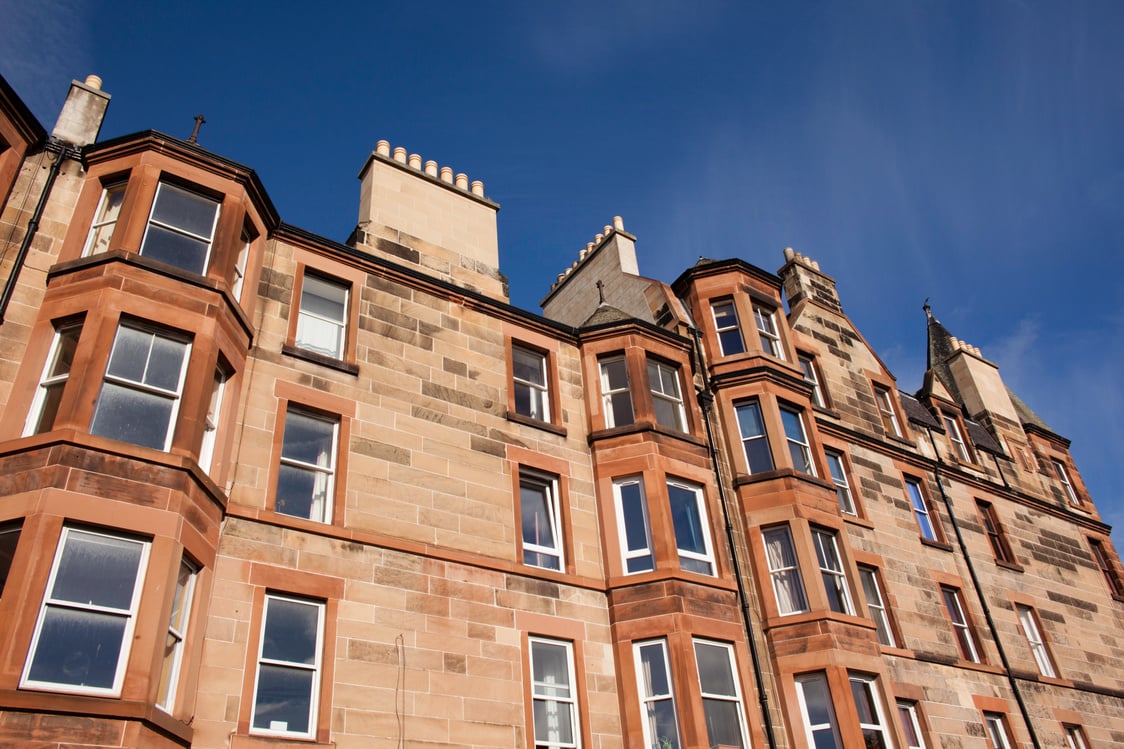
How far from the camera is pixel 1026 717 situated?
2278 centimetres

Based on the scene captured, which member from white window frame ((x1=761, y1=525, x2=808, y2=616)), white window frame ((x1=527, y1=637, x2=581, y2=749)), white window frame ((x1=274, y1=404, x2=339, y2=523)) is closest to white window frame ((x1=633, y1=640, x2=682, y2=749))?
white window frame ((x1=527, y1=637, x2=581, y2=749))

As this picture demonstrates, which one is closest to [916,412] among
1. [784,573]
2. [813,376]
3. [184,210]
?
[813,376]

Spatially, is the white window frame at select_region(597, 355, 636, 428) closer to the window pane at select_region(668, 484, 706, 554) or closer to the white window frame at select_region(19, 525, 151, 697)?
the window pane at select_region(668, 484, 706, 554)

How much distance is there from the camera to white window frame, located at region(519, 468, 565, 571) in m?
17.0

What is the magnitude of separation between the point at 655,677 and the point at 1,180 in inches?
551

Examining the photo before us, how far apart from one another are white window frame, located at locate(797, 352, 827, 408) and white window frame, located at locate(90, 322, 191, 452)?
Answer: 17.2 metres

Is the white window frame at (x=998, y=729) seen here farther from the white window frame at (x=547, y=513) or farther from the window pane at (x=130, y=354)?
the window pane at (x=130, y=354)

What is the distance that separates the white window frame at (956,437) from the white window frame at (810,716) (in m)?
13.6

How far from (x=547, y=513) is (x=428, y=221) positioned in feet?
25.6

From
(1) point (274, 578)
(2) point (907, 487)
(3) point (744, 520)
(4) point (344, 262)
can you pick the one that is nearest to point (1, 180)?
(4) point (344, 262)

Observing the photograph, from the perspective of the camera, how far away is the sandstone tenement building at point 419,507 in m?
11.9

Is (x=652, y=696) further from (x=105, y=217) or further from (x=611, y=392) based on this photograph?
(x=105, y=217)

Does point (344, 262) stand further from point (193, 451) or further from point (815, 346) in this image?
point (815, 346)

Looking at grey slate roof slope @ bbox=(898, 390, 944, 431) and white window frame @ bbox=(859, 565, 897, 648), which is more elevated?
grey slate roof slope @ bbox=(898, 390, 944, 431)
